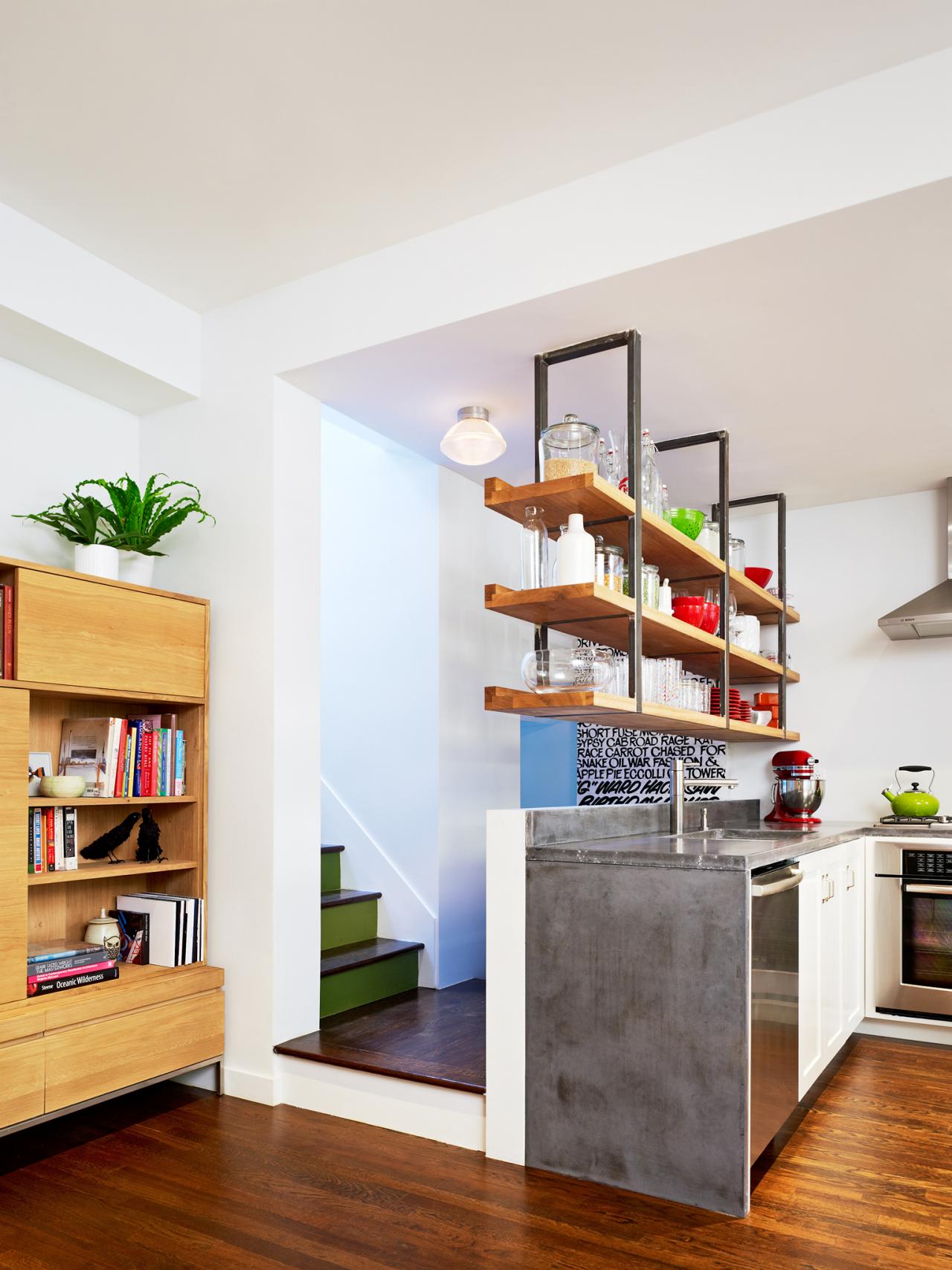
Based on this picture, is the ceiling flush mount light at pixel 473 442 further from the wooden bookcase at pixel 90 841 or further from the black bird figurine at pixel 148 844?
the black bird figurine at pixel 148 844

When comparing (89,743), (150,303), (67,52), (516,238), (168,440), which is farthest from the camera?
(168,440)

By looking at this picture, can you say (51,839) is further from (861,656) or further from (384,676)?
(861,656)

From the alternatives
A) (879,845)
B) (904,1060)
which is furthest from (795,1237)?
(879,845)

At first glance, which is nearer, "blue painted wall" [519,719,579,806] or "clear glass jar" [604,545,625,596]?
"clear glass jar" [604,545,625,596]

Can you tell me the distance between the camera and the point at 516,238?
2912 mm

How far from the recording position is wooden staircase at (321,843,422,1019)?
3682mm

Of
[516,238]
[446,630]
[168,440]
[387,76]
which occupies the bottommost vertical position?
[446,630]

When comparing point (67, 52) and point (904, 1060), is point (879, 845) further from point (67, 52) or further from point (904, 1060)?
point (67, 52)

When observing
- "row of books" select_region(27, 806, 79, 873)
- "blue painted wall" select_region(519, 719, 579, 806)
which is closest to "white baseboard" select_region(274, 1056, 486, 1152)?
"row of books" select_region(27, 806, 79, 873)

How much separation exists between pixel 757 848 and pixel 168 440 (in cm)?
255

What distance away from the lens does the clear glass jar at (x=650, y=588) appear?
10.6ft

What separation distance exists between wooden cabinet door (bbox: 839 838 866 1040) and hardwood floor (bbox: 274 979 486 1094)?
139cm

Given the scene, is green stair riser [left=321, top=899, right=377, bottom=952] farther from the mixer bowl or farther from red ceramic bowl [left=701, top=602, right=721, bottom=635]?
the mixer bowl

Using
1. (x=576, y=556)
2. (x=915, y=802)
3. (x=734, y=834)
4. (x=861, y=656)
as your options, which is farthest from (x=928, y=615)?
(x=576, y=556)
